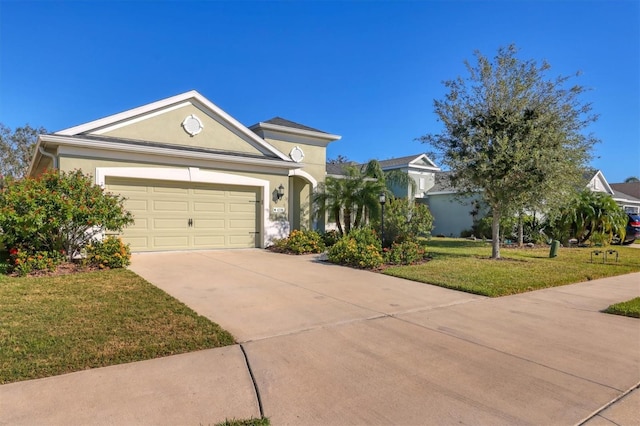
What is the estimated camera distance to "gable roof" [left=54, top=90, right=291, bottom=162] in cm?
1071

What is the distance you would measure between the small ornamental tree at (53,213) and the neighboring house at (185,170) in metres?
2.09

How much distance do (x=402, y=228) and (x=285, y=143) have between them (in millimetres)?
7012

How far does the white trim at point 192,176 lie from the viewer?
10.7 meters

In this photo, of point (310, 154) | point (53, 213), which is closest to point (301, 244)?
point (310, 154)

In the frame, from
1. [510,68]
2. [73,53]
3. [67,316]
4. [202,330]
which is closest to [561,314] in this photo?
[202,330]

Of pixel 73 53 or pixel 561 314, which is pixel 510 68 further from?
pixel 73 53

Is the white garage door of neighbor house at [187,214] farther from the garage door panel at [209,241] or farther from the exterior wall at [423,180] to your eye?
the exterior wall at [423,180]

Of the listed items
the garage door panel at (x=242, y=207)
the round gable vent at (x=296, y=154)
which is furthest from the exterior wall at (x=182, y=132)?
the round gable vent at (x=296, y=154)

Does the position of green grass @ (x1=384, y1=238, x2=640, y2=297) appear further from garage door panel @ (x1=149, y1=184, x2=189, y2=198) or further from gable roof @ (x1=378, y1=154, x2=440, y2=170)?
gable roof @ (x1=378, y1=154, x2=440, y2=170)

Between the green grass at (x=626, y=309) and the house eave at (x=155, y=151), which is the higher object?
the house eave at (x=155, y=151)

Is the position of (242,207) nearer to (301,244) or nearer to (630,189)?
(301,244)

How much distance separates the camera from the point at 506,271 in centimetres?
913

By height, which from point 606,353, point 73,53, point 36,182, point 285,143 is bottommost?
point 606,353

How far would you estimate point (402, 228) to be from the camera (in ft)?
37.9
